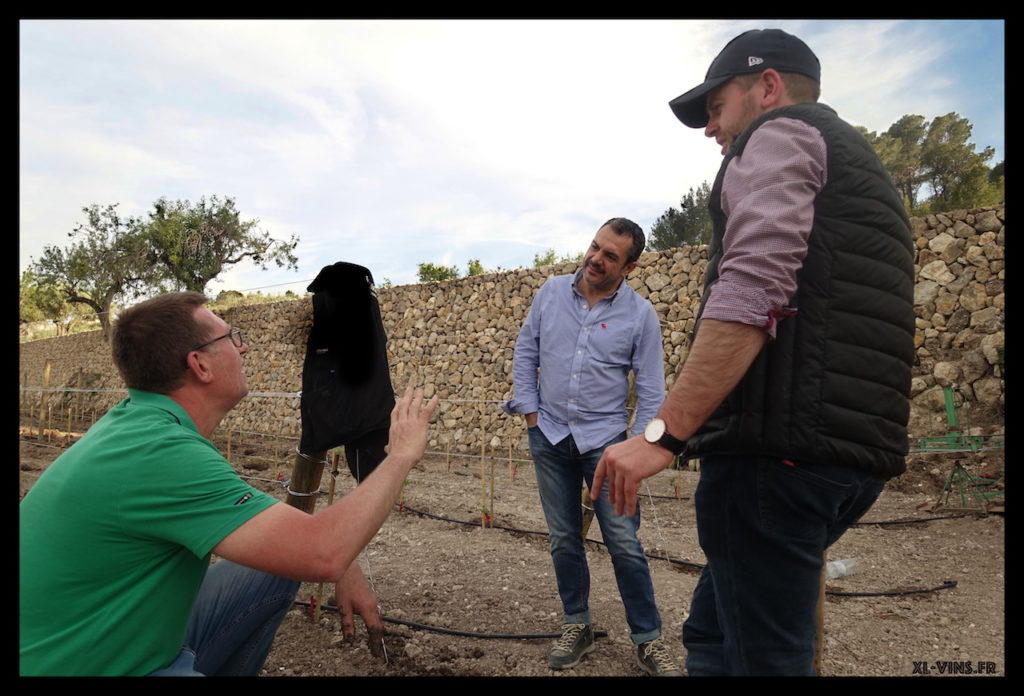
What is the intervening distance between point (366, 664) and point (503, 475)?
599cm

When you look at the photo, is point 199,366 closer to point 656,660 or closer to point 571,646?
point 571,646

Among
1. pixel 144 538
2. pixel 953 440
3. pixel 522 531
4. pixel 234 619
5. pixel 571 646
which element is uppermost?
pixel 144 538

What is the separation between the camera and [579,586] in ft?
9.25

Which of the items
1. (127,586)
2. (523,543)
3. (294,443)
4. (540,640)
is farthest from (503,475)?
(127,586)

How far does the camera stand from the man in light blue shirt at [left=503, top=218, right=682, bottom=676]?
270 cm

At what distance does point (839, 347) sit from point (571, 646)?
2047 mm

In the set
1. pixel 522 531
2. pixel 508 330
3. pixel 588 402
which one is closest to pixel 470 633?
pixel 588 402

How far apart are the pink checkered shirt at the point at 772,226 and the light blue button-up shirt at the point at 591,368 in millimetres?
1491

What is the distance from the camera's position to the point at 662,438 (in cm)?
136

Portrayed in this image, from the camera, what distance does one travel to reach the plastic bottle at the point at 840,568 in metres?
4.29

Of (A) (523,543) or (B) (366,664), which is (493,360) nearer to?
(A) (523,543)

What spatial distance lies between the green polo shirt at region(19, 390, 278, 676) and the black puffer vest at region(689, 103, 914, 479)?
1113 mm

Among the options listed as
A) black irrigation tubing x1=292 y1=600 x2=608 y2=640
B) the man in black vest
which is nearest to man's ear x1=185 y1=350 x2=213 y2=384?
the man in black vest

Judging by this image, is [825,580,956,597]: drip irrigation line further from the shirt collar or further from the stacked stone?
the stacked stone
